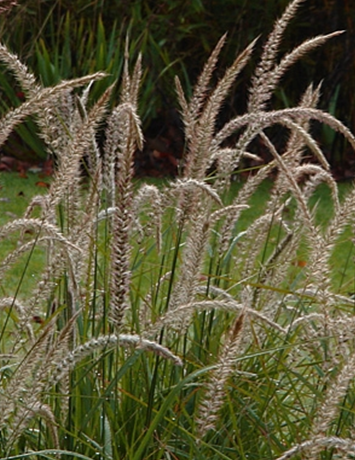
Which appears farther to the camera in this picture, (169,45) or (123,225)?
(169,45)

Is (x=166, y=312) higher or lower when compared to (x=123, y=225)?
lower

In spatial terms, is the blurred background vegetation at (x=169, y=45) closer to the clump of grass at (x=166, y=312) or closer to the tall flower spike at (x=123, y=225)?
the clump of grass at (x=166, y=312)

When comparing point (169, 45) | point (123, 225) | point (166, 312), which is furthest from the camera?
point (169, 45)

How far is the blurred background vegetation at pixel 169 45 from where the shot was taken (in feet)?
27.7

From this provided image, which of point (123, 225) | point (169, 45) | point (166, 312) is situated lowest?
point (169, 45)

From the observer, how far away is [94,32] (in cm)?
908

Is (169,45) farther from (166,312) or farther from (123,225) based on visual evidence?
(123,225)

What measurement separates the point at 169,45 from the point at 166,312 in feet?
24.8

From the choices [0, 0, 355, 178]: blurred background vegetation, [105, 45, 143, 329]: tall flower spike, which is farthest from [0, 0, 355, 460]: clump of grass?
[0, 0, 355, 178]: blurred background vegetation

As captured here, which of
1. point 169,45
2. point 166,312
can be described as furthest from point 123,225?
point 169,45

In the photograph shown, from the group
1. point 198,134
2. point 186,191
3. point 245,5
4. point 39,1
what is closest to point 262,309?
point 186,191

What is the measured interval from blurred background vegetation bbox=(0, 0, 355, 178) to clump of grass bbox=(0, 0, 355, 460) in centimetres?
591

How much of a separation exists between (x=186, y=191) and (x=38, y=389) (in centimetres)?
62

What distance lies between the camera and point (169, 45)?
9195 millimetres
